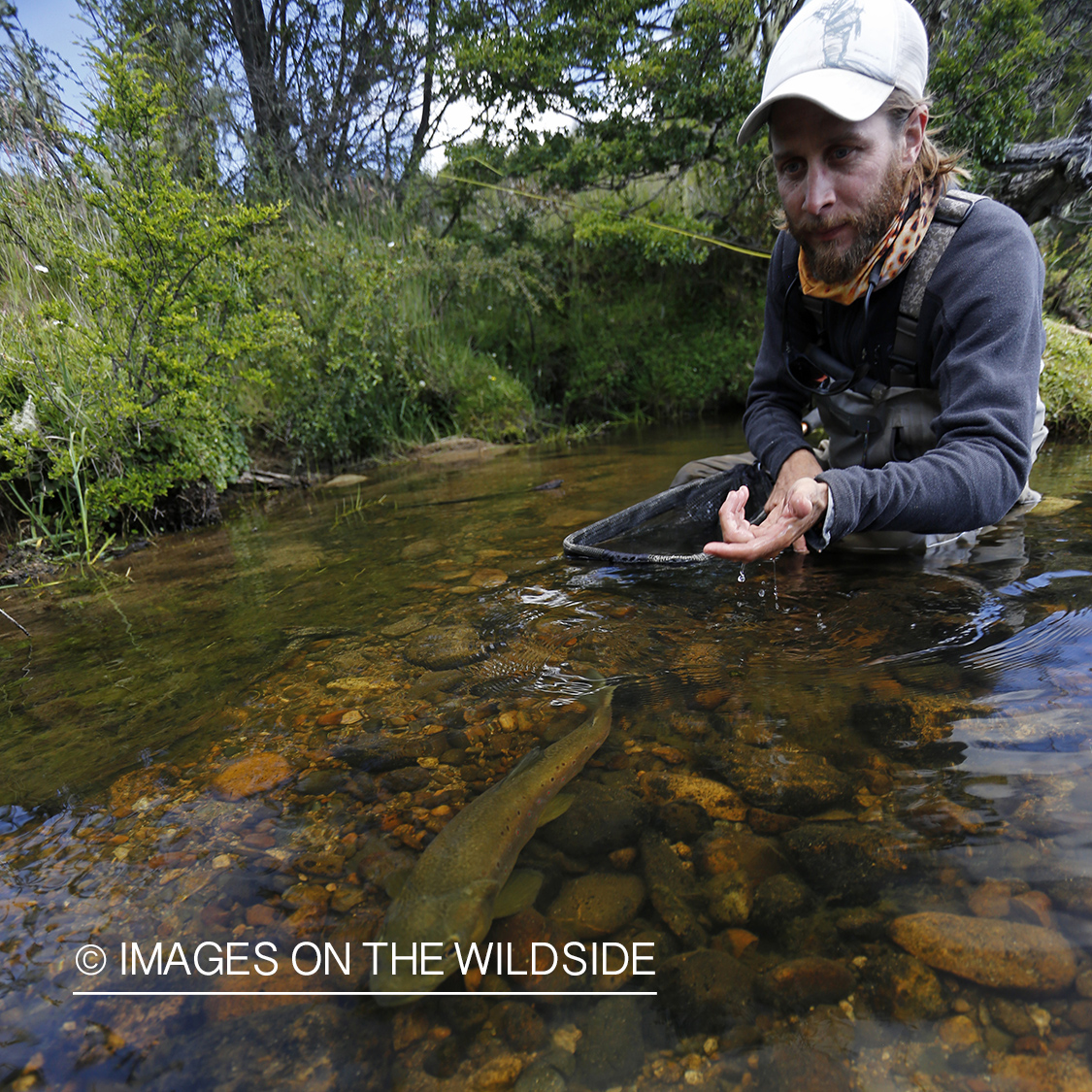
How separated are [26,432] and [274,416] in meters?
2.85

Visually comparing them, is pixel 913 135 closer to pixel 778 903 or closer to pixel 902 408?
pixel 902 408

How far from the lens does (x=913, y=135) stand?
97.0 inches

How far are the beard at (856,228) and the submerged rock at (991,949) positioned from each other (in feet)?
7.24

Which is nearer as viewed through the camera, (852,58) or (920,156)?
(852,58)

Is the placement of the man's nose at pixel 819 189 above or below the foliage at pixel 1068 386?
above

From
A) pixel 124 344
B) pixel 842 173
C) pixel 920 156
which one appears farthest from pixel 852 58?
pixel 124 344

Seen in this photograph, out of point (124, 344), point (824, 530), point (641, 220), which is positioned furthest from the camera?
point (641, 220)

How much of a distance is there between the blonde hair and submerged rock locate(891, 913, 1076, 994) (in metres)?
2.40

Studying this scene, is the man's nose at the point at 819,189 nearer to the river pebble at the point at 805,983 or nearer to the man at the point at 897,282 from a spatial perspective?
the man at the point at 897,282

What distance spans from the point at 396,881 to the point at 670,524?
244 centimetres

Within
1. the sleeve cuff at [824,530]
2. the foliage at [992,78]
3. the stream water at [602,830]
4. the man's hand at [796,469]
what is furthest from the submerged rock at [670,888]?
the foliage at [992,78]

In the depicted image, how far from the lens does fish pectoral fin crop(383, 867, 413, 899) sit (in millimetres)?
1493

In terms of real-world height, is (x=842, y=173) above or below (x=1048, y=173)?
below

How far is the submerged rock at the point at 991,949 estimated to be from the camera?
118 cm
